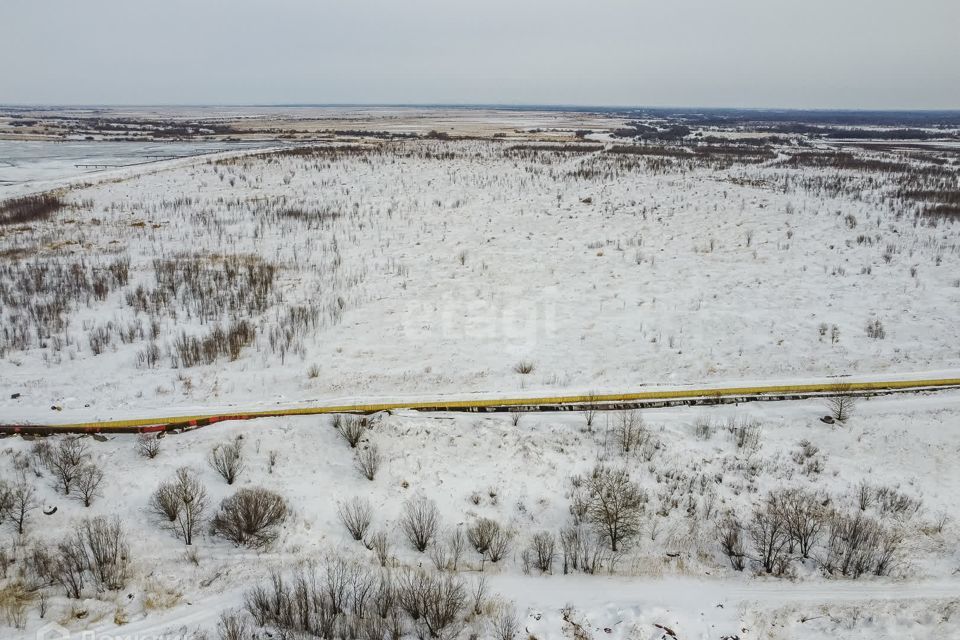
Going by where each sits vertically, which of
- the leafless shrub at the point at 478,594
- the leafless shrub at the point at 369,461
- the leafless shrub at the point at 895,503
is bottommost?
the leafless shrub at the point at 478,594

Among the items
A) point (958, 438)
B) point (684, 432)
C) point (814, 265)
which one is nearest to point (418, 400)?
point (684, 432)

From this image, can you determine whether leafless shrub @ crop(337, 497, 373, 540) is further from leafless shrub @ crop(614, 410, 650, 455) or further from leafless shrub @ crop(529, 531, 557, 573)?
leafless shrub @ crop(614, 410, 650, 455)

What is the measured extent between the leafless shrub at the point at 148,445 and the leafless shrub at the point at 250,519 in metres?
1.65

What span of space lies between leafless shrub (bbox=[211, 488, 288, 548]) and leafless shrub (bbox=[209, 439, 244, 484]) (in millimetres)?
533

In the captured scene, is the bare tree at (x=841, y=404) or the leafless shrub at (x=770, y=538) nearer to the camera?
the leafless shrub at (x=770, y=538)

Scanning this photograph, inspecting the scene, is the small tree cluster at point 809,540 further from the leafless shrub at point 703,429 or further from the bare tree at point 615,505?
the leafless shrub at point 703,429

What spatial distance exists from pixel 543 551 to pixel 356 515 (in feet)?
7.55

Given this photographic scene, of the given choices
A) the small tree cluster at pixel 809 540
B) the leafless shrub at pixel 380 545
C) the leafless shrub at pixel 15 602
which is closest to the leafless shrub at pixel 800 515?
the small tree cluster at pixel 809 540

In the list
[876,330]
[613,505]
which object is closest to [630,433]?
[613,505]

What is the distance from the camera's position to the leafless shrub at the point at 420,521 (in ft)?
20.3

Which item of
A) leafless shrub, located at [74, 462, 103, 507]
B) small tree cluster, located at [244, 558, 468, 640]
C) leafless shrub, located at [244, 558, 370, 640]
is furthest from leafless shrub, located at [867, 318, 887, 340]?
leafless shrub, located at [74, 462, 103, 507]

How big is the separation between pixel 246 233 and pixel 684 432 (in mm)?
17508

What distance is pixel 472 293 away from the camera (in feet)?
46.1

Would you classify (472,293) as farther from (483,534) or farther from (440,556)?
(440,556)
